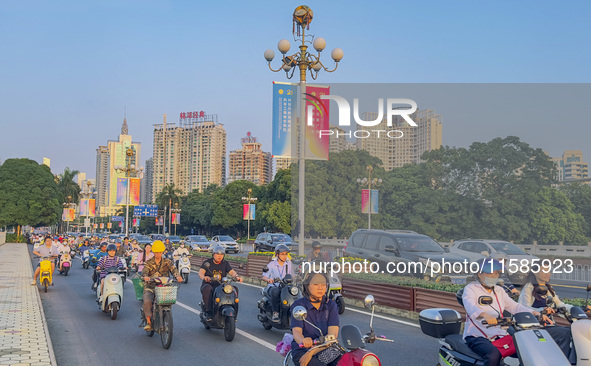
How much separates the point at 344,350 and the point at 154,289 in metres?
5.74

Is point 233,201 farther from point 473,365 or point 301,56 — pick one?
point 473,365

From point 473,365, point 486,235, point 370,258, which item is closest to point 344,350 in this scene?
point 473,365

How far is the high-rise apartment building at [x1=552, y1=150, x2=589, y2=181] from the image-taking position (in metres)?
19.5

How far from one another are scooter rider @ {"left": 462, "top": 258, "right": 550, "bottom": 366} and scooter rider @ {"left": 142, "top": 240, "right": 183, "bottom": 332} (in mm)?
5814

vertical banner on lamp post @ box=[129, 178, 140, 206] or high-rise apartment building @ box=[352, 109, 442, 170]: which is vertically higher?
high-rise apartment building @ box=[352, 109, 442, 170]

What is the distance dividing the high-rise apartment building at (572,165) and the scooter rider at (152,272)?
16.3 meters


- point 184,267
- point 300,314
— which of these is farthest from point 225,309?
point 184,267

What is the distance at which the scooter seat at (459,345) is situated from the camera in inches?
199

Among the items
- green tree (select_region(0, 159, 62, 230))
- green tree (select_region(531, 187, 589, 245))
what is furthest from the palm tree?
green tree (select_region(531, 187, 589, 245))

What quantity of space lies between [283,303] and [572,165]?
15161 mm

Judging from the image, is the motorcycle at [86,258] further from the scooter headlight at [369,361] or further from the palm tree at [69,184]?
the palm tree at [69,184]

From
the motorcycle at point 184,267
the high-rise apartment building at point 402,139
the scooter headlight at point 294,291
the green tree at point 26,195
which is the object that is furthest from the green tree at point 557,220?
the green tree at point 26,195

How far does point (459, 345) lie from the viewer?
17.2 feet

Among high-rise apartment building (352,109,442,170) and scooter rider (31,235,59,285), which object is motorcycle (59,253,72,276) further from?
high-rise apartment building (352,109,442,170)
